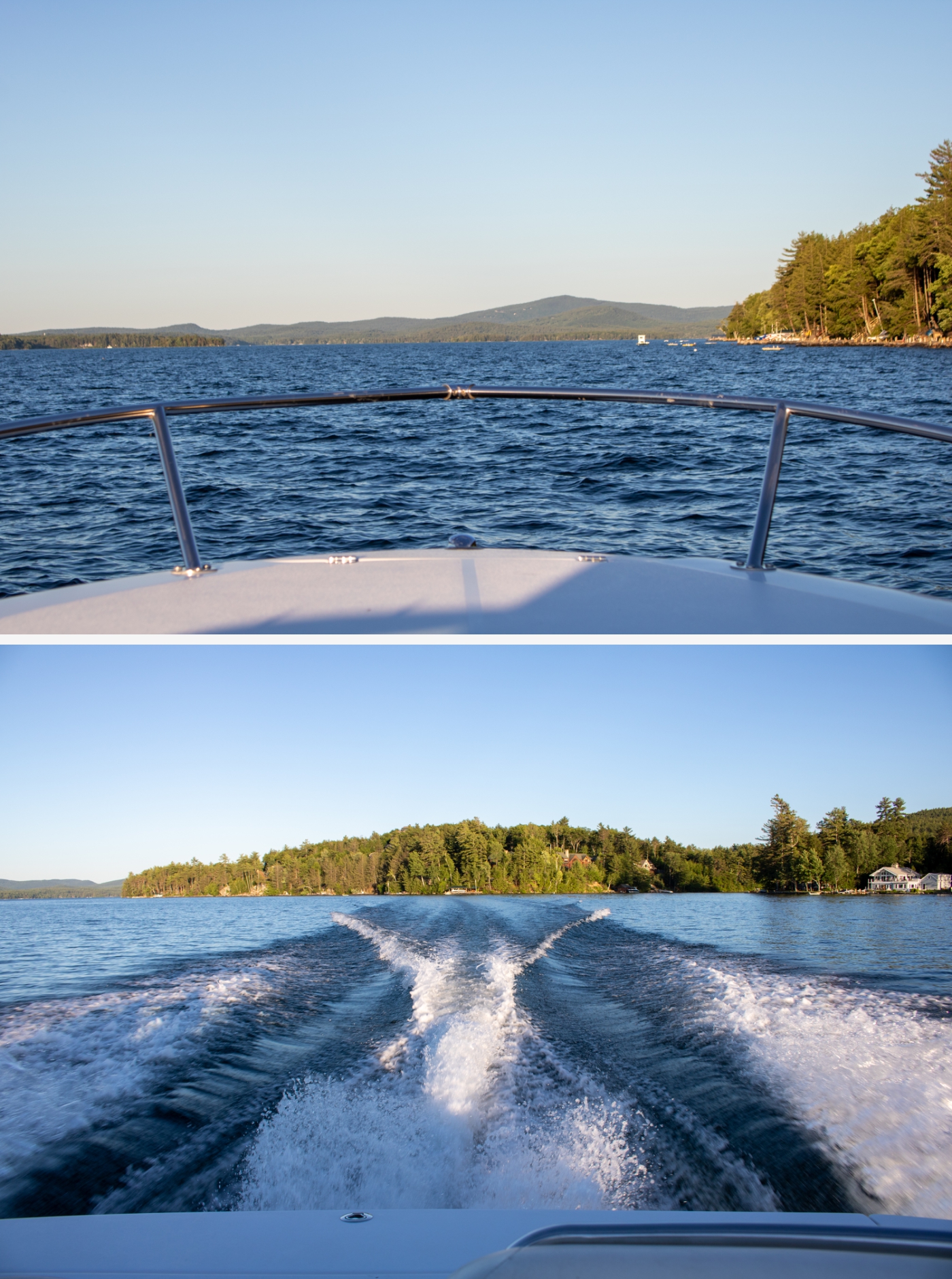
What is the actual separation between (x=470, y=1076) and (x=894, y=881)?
2.42m

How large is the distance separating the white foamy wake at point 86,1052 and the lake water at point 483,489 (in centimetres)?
494

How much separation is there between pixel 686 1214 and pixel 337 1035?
58.2 inches

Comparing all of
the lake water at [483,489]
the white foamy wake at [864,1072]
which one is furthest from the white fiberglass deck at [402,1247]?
the lake water at [483,489]

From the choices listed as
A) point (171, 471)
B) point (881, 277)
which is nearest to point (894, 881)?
point (171, 471)

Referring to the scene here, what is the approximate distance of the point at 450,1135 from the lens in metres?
1.61

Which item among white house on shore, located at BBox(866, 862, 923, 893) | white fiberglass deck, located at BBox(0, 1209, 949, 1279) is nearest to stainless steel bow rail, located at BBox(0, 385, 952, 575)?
white fiberglass deck, located at BBox(0, 1209, 949, 1279)

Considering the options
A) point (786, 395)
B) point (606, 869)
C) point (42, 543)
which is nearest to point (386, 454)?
point (42, 543)

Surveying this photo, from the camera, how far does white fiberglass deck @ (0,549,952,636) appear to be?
1844mm

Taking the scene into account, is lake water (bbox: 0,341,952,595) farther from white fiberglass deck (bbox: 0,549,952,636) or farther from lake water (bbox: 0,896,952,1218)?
lake water (bbox: 0,896,952,1218)

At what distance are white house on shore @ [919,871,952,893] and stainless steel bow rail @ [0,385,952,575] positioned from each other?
5.89 ft

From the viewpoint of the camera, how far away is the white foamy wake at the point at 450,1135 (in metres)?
1.39

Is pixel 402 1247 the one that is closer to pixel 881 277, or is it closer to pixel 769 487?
pixel 769 487

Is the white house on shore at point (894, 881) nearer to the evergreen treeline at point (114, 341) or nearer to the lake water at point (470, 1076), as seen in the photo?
the lake water at point (470, 1076)

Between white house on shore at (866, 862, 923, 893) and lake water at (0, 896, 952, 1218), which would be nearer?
lake water at (0, 896, 952, 1218)
